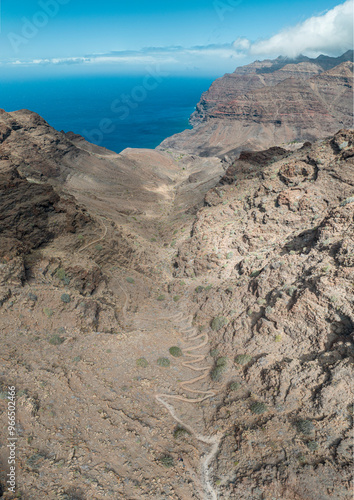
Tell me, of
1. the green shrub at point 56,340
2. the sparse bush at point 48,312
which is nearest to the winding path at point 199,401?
the green shrub at point 56,340

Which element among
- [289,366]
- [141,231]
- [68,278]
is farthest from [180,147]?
[289,366]

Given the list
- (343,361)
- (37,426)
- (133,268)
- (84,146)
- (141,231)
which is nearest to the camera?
(37,426)

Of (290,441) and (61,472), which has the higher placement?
(61,472)

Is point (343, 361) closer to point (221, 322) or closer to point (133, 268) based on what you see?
point (221, 322)

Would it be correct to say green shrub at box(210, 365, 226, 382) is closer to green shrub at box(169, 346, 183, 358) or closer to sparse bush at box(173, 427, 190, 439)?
green shrub at box(169, 346, 183, 358)

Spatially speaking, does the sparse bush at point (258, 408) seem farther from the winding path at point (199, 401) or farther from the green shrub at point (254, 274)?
the green shrub at point (254, 274)

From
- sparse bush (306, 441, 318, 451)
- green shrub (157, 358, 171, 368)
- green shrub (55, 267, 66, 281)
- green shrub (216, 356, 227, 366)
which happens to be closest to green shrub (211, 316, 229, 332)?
green shrub (216, 356, 227, 366)
